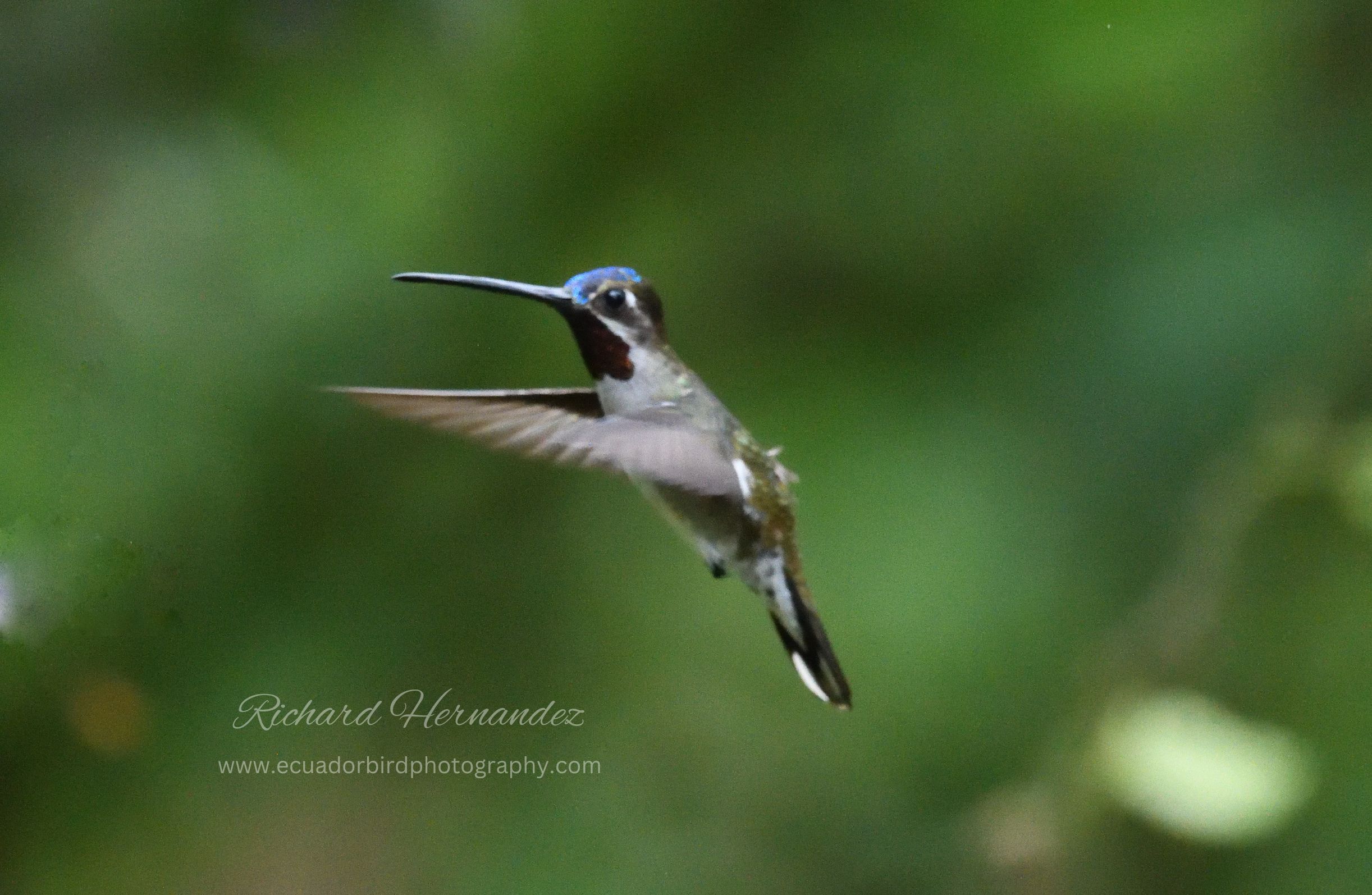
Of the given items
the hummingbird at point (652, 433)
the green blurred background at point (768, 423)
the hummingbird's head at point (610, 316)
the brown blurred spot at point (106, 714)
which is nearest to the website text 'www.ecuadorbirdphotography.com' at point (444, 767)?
the green blurred background at point (768, 423)

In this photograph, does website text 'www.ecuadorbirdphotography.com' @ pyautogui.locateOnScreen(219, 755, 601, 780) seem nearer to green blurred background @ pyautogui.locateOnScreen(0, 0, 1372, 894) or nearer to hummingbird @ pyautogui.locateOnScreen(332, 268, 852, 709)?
green blurred background @ pyautogui.locateOnScreen(0, 0, 1372, 894)

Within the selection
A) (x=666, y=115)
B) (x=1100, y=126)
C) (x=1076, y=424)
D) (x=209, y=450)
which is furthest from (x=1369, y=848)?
(x=209, y=450)

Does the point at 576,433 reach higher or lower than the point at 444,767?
higher

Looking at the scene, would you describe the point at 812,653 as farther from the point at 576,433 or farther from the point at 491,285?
the point at 491,285

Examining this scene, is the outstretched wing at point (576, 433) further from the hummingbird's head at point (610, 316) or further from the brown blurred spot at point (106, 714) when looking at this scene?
the brown blurred spot at point (106, 714)

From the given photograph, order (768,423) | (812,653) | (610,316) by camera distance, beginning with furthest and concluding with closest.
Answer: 1. (768,423)
2. (812,653)
3. (610,316)

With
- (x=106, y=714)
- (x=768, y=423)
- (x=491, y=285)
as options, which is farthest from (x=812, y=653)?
(x=768, y=423)

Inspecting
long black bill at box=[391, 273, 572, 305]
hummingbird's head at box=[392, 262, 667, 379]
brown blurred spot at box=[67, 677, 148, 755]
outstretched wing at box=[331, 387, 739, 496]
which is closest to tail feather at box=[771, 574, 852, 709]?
outstretched wing at box=[331, 387, 739, 496]
